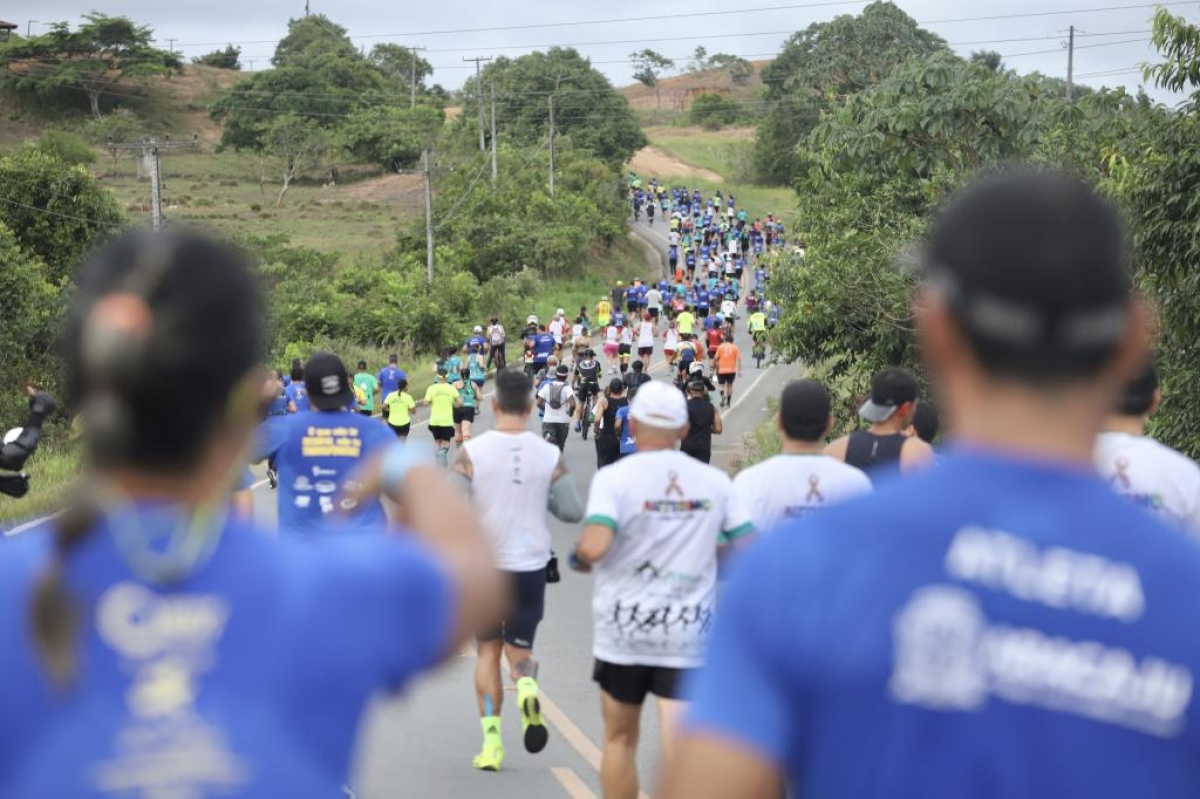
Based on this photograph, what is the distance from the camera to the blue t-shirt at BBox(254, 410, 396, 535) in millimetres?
8188

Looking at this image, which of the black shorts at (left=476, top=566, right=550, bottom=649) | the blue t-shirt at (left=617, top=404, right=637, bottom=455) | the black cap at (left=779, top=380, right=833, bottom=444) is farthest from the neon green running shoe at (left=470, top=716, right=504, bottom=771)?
the blue t-shirt at (left=617, top=404, right=637, bottom=455)

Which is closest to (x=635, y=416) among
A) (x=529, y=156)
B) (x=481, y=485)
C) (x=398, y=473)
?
(x=481, y=485)

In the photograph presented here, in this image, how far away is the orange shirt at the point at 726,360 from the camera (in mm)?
33250

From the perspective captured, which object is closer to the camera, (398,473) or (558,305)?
(398,473)

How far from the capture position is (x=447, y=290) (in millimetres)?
52969

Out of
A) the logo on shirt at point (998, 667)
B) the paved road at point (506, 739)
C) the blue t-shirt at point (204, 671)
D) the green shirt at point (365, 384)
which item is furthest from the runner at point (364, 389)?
the logo on shirt at point (998, 667)

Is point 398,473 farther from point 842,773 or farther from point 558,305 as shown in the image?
point 558,305

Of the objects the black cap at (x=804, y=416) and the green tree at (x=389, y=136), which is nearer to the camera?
the black cap at (x=804, y=416)

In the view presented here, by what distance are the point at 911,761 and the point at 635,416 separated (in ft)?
17.0

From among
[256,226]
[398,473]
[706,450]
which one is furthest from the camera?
[256,226]

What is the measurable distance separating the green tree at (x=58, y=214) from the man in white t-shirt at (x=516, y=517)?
38.7 m

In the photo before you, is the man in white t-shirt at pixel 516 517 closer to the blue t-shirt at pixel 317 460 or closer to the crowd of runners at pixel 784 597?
the blue t-shirt at pixel 317 460

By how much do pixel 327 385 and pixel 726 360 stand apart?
2547cm

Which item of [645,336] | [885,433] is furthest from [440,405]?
[645,336]
